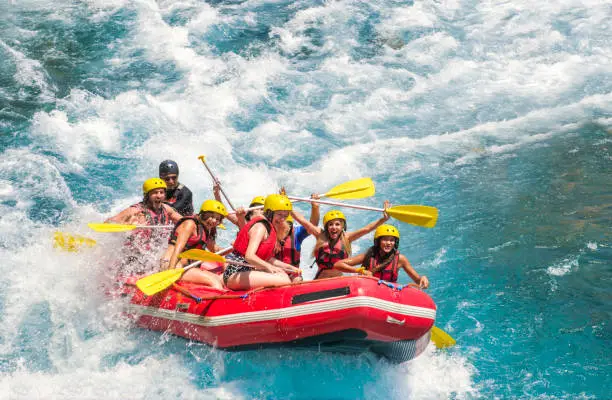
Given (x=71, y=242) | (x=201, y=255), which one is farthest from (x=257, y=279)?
(x=71, y=242)

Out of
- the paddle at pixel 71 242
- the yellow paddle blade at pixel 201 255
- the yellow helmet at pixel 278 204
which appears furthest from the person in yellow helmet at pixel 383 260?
the paddle at pixel 71 242

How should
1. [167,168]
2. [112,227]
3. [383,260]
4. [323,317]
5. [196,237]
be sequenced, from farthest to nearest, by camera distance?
[167,168], [112,227], [196,237], [383,260], [323,317]

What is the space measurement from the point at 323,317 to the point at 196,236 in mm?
1729

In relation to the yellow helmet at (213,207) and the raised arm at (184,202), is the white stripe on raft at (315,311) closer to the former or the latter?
the yellow helmet at (213,207)

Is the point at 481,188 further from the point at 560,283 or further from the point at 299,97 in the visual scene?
the point at 299,97

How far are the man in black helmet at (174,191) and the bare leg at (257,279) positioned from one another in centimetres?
195

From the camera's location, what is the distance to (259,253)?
19.7 feet

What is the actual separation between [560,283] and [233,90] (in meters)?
7.87

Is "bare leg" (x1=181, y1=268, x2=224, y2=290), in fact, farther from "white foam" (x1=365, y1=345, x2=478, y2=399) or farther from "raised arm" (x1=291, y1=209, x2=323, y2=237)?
"white foam" (x1=365, y1=345, x2=478, y2=399)

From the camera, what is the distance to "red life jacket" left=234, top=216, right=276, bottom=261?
5.99 meters

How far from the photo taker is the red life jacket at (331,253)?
639cm

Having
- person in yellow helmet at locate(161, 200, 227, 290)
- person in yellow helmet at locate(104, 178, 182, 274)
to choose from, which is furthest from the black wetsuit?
person in yellow helmet at locate(161, 200, 227, 290)

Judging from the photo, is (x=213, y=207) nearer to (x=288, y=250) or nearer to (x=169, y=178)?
(x=288, y=250)

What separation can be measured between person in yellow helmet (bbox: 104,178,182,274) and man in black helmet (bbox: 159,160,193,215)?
1.90 feet
